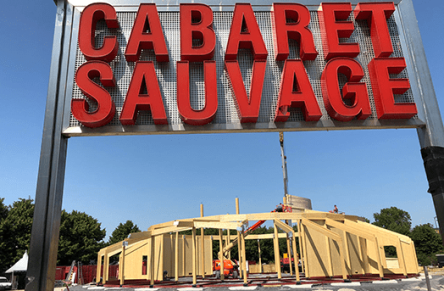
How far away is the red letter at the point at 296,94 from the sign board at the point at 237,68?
0.02 m

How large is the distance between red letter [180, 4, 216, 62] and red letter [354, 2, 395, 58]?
3805 mm

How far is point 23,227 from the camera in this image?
38500 millimetres

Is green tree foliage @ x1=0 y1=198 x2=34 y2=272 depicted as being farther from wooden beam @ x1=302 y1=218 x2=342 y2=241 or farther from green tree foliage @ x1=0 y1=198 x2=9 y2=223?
wooden beam @ x1=302 y1=218 x2=342 y2=241

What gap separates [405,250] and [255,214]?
10.4 meters

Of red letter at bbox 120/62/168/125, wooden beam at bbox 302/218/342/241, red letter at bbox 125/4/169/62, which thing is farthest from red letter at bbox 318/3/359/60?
wooden beam at bbox 302/218/342/241

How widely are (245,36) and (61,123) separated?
466cm

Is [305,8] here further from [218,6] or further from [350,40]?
[218,6]

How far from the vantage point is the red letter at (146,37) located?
764cm

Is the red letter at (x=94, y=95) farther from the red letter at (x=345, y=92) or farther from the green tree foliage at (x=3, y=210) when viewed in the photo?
the green tree foliage at (x=3, y=210)

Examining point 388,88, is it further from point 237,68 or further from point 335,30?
point 237,68

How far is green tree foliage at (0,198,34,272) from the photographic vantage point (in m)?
36.2

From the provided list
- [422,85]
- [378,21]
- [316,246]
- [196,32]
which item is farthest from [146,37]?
[316,246]

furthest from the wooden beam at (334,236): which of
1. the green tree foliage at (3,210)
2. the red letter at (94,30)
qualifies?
the green tree foliage at (3,210)

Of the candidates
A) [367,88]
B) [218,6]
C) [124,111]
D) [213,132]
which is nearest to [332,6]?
[367,88]
